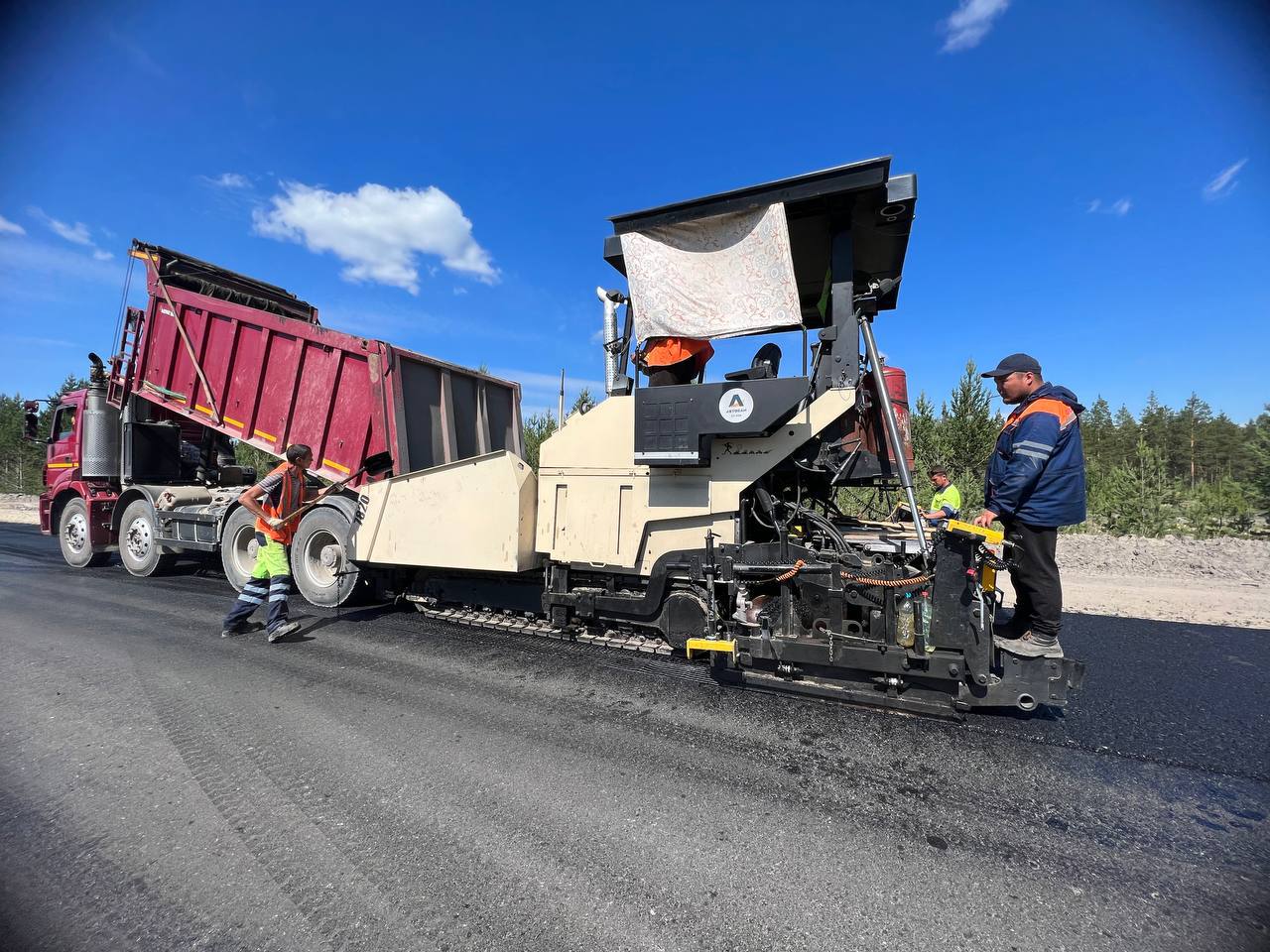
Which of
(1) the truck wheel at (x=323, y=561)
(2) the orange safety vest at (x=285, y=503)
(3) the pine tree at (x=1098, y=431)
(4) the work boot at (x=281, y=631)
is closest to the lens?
(4) the work boot at (x=281, y=631)

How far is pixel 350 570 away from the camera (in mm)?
5574

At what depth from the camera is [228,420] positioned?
706 cm

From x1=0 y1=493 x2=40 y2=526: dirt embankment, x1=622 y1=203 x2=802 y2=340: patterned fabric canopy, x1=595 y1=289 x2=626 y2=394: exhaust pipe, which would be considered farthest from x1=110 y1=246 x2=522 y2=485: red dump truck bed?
x1=0 y1=493 x2=40 y2=526: dirt embankment

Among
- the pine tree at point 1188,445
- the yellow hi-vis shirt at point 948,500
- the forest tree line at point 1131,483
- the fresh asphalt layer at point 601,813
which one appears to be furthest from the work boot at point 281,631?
the pine tree at point 1188,445

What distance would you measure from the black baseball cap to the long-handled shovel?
5.21 meters

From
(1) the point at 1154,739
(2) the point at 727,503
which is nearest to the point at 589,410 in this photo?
(2) the point at 727,503

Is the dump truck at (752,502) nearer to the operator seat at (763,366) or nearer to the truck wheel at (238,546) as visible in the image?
the operator seat at (763,366)

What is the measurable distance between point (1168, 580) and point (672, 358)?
29.9ft

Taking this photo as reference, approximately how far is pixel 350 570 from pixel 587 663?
2.83 m

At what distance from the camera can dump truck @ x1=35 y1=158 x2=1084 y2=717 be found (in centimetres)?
305

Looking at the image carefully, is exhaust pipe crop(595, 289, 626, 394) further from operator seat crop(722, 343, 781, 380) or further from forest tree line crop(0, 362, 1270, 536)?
forest tree line crop(0, 362, 1270, 536)

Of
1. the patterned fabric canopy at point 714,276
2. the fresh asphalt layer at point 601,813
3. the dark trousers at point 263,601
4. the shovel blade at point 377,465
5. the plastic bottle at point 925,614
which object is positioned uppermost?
the patterned fabric canopy at point 714,276

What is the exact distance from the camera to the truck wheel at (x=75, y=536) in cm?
827

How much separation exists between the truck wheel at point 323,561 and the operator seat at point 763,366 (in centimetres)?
411
